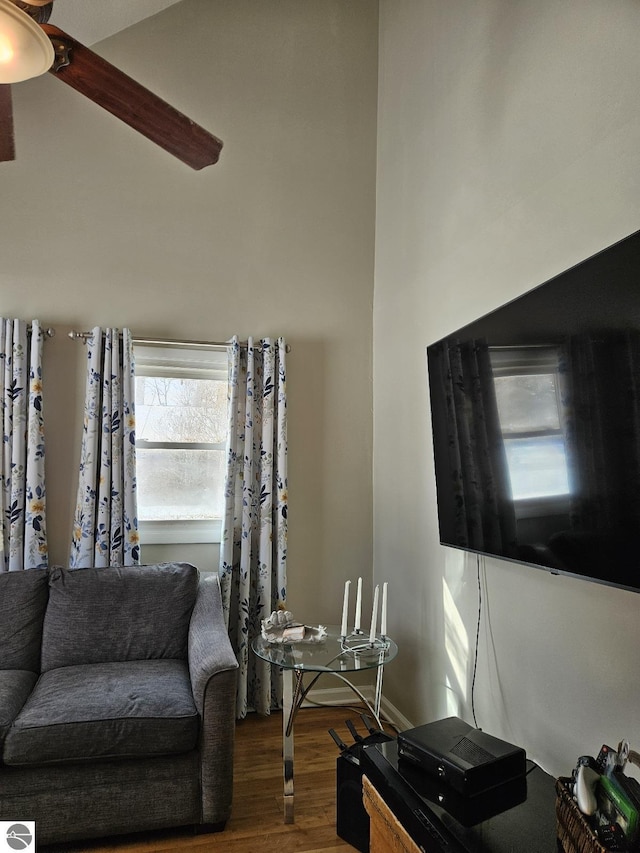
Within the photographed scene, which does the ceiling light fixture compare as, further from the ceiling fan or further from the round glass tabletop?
the round glass tabletop

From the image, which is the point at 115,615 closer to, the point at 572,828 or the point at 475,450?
the point at 475,450

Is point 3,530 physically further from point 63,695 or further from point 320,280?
point 320,280

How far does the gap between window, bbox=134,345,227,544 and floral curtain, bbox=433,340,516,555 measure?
1.54 metres

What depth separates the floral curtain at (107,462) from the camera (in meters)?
3.07

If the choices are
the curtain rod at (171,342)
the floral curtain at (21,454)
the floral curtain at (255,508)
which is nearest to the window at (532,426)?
the floral curtain at (255,508)

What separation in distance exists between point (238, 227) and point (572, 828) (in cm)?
320

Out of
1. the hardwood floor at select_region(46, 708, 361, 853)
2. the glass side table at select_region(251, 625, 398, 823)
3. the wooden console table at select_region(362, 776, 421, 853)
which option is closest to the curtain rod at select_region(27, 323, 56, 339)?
the glass side table at select_region(251, 625, 398, 823)

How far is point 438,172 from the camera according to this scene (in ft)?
9.64

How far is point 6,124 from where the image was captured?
210 centimetres

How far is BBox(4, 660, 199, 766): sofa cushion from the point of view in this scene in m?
2.06

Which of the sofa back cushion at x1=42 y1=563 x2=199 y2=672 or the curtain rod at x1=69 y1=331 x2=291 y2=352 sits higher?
the curtain rod at x1=69 y1=331 x2=291 y2=352

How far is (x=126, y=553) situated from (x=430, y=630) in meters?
1.58

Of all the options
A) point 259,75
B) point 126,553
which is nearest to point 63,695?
point 126,553

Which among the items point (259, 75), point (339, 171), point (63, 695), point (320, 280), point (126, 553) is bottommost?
point (63, 695)
